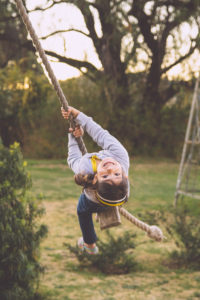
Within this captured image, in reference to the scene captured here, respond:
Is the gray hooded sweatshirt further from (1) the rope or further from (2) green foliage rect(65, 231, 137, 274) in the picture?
(2) green foliage rect(65, 231, 137, 274)

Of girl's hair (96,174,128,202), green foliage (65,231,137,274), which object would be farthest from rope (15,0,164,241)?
green foliage (65,231,137,274)

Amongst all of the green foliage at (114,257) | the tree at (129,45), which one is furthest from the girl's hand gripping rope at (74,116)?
the green foliage at (114,257)

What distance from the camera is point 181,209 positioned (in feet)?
31.8

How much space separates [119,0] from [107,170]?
787cm

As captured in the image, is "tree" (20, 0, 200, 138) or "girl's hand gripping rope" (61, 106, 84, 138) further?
"tree" (20, 0, 200, 138)

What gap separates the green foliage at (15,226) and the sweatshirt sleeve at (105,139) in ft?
13.3

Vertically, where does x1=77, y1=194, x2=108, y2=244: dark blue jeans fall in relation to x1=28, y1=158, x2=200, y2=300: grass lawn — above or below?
Result: above

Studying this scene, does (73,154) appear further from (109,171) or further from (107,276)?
(107,276)

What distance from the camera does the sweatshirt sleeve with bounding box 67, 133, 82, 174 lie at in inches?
60.4

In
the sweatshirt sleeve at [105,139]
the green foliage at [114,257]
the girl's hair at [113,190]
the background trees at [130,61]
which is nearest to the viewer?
the girl's hair at [113,190]

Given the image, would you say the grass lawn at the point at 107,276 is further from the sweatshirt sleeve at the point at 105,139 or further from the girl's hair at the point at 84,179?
the girl's hair at the point at 84,179

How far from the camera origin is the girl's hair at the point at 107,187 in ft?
4.53

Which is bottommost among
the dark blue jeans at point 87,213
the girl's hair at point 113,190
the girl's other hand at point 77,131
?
the dark blue jeans at point 87,213

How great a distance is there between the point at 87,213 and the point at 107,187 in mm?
304
